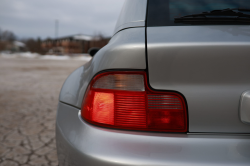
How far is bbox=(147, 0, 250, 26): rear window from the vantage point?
1081mm

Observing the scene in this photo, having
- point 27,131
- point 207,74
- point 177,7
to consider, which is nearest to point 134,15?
point 177,7

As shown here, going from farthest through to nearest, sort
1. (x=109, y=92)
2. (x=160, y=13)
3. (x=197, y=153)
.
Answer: (x=160, y=13) → (x=109, y=92) → (x=197, y=153)

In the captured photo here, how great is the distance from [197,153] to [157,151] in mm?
164

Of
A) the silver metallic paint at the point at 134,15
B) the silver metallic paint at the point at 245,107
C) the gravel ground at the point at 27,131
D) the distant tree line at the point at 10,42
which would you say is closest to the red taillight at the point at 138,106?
the silver metallic paint at the point at 245,107

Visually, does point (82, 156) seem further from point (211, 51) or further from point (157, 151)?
point (211, 51)

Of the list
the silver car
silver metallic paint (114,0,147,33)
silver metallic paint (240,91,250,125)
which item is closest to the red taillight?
the silver car

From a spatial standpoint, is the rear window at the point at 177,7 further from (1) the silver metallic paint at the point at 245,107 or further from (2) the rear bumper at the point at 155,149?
(2) the rear bumper at the point at 155,149

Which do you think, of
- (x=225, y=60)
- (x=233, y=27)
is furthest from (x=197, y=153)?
(x=233, y=27)

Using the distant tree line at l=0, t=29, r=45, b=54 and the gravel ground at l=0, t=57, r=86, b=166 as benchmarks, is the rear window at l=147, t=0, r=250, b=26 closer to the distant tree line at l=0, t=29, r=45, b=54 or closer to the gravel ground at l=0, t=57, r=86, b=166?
the gravel ground at l=0, t=57, r=86, b=166

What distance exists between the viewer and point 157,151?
83 cm

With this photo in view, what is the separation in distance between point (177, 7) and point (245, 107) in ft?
2.29

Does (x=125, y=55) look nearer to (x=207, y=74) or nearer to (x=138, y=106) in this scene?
(x=138, y=106)

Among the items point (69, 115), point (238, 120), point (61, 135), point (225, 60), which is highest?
point (225, 60)

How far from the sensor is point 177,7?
1.21m
